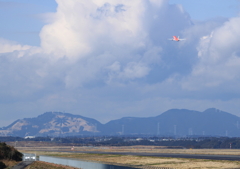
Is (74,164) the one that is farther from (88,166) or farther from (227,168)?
(227,168)

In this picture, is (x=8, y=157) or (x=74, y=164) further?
(x=8, y=157)

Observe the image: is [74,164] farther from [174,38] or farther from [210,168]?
[174,38]

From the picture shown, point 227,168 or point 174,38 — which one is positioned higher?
point 174,38

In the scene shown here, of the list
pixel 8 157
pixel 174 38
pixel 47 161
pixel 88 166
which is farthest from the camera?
pixel 8 157

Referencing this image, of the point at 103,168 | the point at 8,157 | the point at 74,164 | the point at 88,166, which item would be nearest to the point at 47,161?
the point at 8,157

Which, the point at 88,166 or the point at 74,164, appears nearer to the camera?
the point at 88,166

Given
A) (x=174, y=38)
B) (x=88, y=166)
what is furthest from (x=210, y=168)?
(x=174, y=38)

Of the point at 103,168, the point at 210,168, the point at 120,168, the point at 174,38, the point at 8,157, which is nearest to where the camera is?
the point at 120,168

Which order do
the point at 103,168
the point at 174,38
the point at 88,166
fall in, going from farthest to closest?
Answer: 1. the point at 174,38
2. the point at 88,166
3. the point at 103,168

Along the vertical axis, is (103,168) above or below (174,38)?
below
